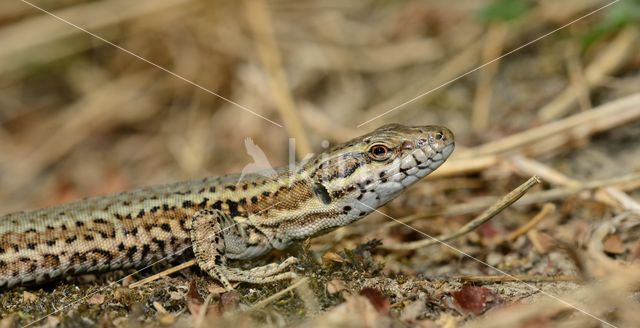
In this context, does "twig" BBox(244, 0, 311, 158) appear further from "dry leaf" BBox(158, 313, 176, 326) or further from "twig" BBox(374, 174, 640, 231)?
"dry leaf" BBox(158, 313, 176, 326)

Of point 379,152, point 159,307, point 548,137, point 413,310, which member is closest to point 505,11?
point 548,137

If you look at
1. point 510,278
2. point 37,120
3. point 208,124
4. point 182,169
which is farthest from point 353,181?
point 37,120

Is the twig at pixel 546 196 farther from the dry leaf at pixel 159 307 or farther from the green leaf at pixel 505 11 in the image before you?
the green leaf at pixel 505 11

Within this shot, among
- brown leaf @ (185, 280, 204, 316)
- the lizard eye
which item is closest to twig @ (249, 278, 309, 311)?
brown leaf @ (185, 280, 204, 316)

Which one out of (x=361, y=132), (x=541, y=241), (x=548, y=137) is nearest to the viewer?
(x=541, y=241)

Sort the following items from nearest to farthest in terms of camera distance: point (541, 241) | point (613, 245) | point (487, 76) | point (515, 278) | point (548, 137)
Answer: point (515, 278)
point (613, 245)
point (541, 241)
point (548, 137)
point (487, 76)

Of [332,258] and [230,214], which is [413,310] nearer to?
[332,258]

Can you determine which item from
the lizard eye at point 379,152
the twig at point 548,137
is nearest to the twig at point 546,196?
the twig at point 548,137
